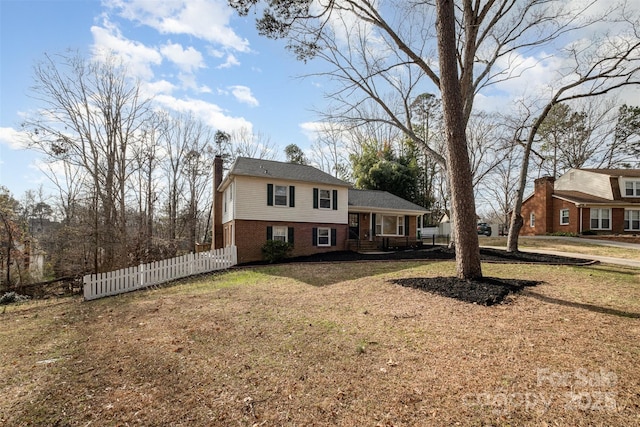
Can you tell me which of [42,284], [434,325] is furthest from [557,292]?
[42,284]

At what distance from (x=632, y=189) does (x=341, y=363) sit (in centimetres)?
3346

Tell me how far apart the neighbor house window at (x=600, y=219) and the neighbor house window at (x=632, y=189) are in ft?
10.4

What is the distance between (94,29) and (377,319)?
15410mm

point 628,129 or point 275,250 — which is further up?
point 628,129

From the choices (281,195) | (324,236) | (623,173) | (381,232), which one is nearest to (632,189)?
(623,173)

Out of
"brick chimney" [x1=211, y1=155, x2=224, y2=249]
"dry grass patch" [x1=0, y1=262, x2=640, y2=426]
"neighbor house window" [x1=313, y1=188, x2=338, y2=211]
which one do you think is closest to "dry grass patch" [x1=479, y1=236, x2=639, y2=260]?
"dry grass patch" [x1=0, y1=262, x2=640, y2=426]

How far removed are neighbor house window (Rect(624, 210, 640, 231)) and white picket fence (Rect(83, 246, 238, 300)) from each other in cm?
2985

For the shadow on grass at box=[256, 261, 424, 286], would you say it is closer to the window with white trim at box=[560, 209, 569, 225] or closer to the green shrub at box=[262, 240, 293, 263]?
the green shrub at box=[262, 240, 293, 263]

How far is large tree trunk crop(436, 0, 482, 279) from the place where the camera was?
7.52m

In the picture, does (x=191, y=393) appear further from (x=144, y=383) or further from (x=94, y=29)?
(x=94, y=29)

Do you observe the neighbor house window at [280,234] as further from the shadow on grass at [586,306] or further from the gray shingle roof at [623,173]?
the gray shingle roof at [623,173]

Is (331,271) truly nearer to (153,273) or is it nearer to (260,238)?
(260,238)

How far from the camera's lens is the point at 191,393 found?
3375mm

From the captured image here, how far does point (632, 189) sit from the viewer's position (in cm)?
2495
